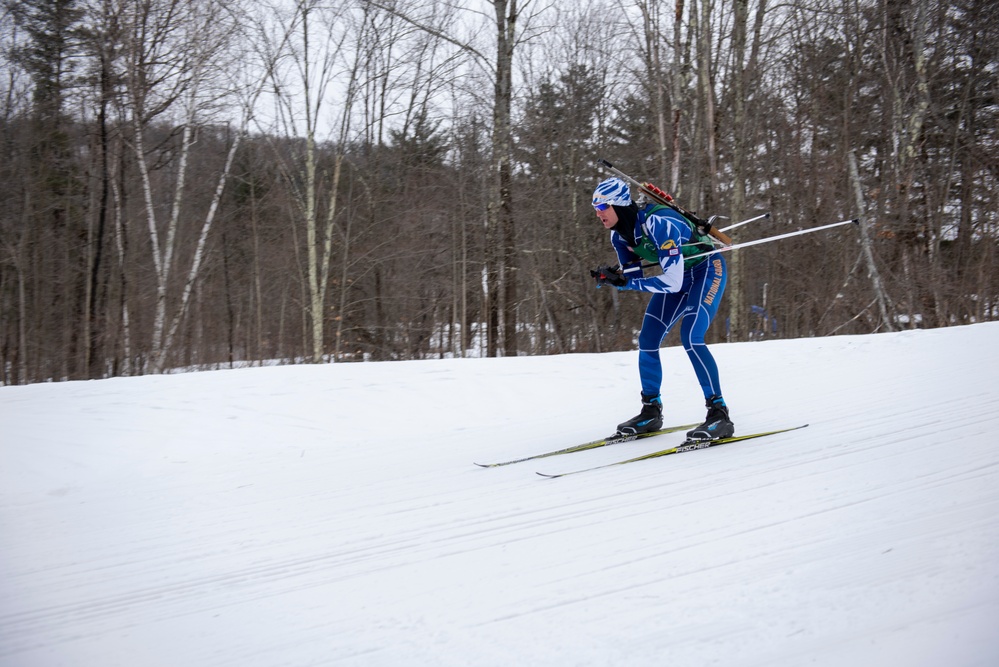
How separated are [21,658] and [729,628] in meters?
2.26

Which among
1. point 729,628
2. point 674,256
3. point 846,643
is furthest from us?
point 674,256

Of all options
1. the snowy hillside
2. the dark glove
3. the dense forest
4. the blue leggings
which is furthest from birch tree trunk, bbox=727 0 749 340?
the dark glove

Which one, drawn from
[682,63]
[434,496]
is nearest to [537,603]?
[434,496]

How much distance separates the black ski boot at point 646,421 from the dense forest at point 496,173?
7.08 metres

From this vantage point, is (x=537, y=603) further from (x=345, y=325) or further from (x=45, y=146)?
(x=45, y=146)

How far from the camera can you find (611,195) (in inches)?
196

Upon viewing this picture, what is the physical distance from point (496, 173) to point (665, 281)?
7.39 metres

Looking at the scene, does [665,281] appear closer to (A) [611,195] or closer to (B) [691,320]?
(B) [691,320]

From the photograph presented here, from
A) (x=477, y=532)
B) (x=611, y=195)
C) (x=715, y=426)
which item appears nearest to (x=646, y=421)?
(x=715, y=426)

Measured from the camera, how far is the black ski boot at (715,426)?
186 inches

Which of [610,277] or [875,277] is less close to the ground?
[875,277]

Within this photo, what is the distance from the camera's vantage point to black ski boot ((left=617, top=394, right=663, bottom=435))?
5.16 m

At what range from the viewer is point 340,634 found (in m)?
2.33

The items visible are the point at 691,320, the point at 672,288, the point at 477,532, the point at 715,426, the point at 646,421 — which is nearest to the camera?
the point at 477,532
